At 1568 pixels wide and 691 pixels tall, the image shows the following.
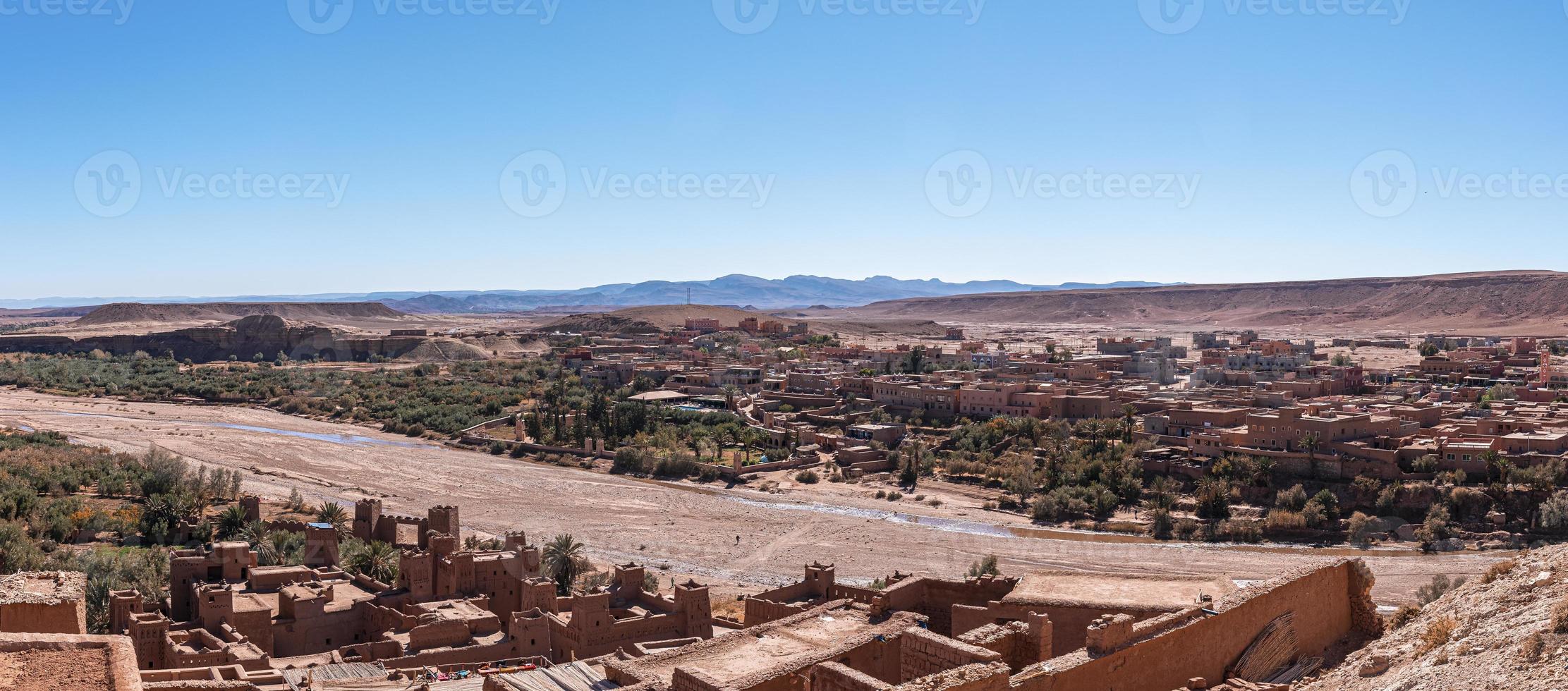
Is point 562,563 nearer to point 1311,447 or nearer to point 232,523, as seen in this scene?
point 232,523

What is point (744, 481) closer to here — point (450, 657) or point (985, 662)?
point (450, 657)

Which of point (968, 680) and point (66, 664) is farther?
point (968, 680)

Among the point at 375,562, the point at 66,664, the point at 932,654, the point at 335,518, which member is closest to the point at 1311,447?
the point at 375,562

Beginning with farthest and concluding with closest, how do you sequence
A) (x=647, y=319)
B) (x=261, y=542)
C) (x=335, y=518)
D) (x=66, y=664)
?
(x=647, y=319) < (x=335, y=518) < (x=261, y=542) < (x=66, y=664)

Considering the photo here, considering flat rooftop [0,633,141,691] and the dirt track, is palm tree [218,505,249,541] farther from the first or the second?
A: flat rooftop [0,633,141,691]

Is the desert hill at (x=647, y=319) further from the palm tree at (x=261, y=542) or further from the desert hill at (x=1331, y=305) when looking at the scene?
the palm tree at (x=261, y=542)
